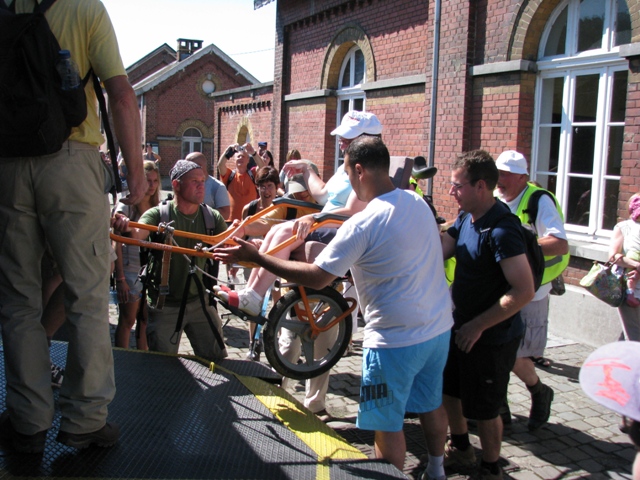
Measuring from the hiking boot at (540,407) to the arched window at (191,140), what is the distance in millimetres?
35221

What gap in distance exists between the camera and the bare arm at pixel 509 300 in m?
3.55

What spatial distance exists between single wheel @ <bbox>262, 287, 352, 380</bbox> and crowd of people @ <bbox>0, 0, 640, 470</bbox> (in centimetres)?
18

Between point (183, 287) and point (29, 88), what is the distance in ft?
7.96

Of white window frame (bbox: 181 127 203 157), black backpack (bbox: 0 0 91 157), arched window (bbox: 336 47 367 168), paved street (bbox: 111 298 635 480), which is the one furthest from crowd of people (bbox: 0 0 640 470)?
white window frame (bbox: 181 127 203 157)

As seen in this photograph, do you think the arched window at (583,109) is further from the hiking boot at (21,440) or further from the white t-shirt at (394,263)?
the hiking boot at (21,440)

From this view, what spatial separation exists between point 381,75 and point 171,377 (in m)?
9.04

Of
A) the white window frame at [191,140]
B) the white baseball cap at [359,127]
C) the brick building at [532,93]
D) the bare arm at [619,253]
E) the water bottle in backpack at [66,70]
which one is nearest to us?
the water bottle in backpack at [66,70]

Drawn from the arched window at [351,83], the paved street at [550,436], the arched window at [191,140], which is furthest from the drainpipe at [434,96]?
the arched window at [191,140]

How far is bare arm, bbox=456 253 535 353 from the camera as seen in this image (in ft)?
11.7

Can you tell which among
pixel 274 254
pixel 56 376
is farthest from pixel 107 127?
pixel 274 254

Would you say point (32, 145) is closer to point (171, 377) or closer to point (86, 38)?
point (86, 38)

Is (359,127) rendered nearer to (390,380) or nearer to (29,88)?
(390,380)

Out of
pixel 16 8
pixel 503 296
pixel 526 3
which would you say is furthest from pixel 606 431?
pixel 526 3

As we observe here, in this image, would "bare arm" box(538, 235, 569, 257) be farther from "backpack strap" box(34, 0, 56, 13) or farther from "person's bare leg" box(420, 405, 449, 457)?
"backpack strap" box(34, 0, 56, 13)
